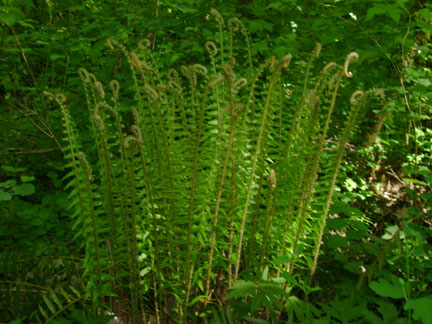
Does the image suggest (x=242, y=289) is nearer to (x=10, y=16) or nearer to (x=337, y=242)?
(x=337, y=242)

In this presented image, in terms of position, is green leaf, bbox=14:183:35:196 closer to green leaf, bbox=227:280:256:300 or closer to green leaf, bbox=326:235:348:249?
green leaf, bbox=227:280:256:300

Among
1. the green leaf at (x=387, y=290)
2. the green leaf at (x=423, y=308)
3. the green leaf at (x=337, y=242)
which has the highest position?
the green leaf at (x=423, y=308)

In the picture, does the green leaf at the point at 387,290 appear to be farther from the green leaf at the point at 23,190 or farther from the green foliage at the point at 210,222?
the green leaf at the point at 23,190

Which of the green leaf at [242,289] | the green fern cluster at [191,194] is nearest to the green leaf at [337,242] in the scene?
the green fern cluster at [191,194]

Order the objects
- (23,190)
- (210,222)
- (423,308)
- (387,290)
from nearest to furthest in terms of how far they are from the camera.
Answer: (423,308) → (387,290) → (23,190) → (210,222)

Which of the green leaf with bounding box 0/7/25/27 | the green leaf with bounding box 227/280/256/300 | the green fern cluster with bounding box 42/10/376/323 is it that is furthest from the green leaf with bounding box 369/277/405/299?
the green leaf with bounding box 0/7/25/27

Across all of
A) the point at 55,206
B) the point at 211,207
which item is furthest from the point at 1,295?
the point at 211,207

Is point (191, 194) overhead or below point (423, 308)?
overhead

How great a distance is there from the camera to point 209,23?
Answer: 272 centimetres

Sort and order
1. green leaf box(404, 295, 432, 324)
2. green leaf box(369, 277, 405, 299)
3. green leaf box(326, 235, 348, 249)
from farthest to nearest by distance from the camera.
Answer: green leaf box(326, 235, 348, 249) → green leaf box(369, 277, 405, 299) → green leaf box(404, 295, 432, 324)

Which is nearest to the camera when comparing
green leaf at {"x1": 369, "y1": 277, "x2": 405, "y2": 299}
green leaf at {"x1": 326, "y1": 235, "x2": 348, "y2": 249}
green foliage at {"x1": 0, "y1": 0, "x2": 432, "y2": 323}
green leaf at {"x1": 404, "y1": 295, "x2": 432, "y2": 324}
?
green leaf at {"x1": 404, "y1": 295, "x2": 432, "y2": 324}

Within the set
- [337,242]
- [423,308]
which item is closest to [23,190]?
[337,242]

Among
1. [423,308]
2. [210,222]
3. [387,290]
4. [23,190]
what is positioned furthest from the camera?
[210,222]

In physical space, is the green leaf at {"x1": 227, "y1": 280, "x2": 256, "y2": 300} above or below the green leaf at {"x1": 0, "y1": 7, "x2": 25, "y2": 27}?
below
